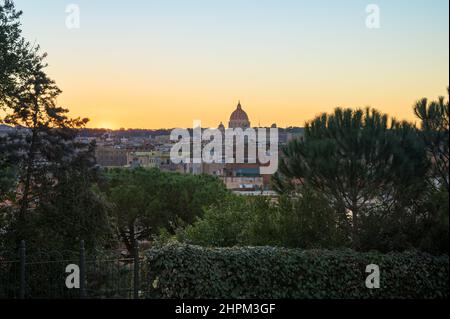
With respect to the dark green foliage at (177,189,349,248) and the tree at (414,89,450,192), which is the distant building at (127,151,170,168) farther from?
the tree at (414,89,450,192)

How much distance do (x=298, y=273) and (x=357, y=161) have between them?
2.15 meters

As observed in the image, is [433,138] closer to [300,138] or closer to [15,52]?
[300,138]

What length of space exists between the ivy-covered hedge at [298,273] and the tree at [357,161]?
89 centimetres

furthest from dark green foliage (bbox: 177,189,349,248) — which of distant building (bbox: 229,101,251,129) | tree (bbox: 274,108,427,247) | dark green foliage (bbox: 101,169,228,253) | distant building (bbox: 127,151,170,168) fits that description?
distant building (bbox: 229,101,251,129)

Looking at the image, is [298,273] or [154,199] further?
[154,199]

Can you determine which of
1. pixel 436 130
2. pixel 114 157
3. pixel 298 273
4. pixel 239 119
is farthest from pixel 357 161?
pixel 239 119

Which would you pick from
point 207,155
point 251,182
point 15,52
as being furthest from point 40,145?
point 207,155

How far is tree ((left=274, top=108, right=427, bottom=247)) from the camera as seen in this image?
11.5 meters

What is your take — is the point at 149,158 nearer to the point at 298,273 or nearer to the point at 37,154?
the point at 37,154

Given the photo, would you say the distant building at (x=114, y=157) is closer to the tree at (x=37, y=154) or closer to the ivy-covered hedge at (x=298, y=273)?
the tree at (x=37, y=154)

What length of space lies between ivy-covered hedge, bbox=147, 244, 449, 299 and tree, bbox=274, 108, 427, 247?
0.89 m

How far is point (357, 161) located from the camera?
1166cm

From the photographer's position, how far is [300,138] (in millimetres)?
12648
